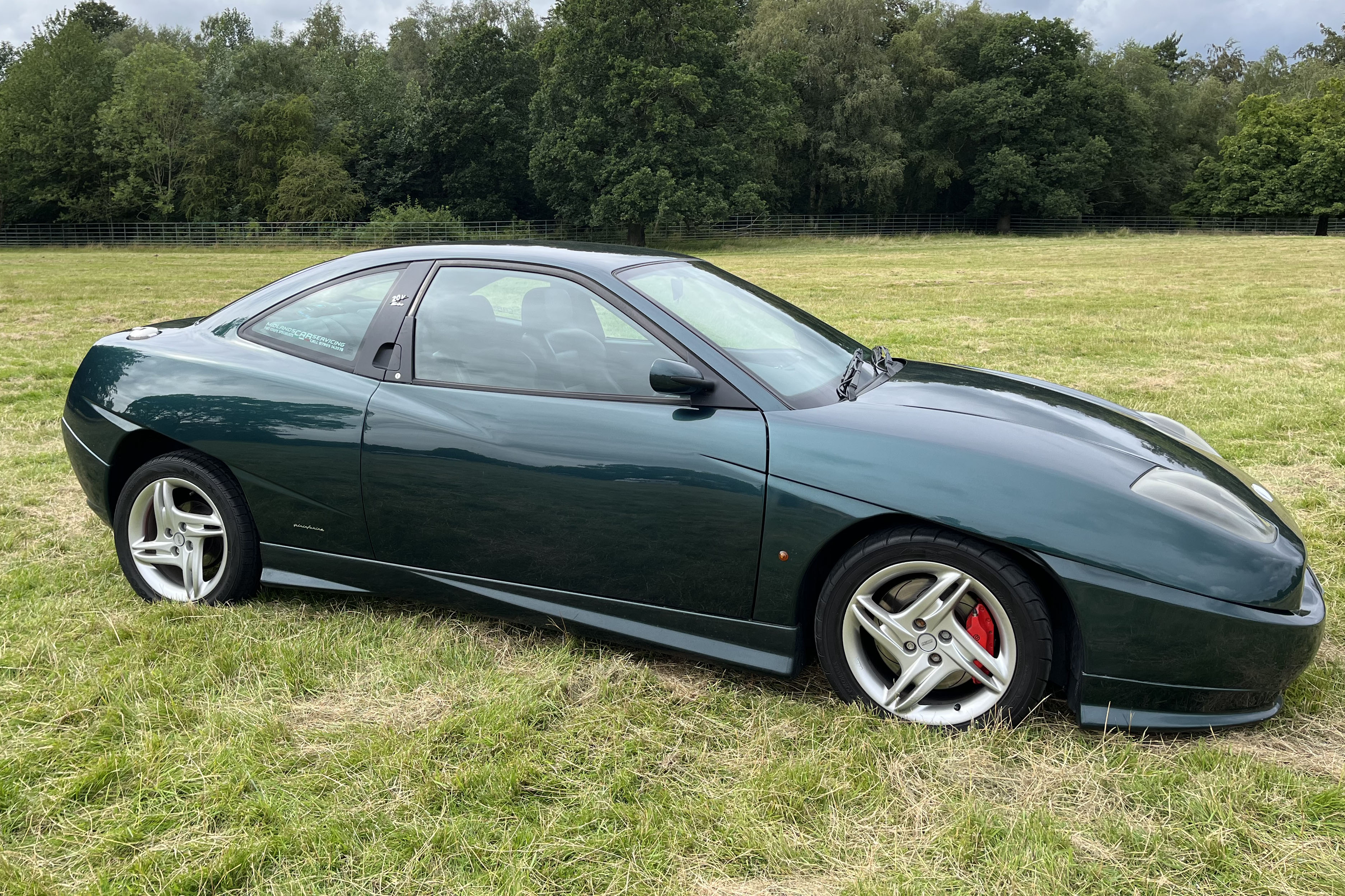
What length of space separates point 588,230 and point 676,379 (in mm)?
43202

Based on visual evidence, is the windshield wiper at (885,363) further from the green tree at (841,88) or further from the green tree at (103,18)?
the green tree at (103,18)

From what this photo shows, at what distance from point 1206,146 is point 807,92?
28448 millimetres

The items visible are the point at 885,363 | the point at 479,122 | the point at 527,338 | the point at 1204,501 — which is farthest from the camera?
the point at 479,122

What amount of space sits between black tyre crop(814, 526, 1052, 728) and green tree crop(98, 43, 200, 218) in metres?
51.1

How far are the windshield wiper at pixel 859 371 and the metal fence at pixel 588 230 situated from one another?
3195 cm

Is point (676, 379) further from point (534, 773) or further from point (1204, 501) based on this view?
point (1204, 501)

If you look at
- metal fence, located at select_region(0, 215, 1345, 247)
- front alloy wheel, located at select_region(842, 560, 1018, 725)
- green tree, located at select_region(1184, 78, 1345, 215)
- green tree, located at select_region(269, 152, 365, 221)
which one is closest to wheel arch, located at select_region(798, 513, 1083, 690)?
front alloy wheel, located at select_region(842, 560, 1018, 725)

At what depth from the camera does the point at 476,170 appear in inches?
1866

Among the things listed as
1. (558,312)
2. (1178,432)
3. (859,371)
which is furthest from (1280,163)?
(558,312)

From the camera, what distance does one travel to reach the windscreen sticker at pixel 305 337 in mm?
3400

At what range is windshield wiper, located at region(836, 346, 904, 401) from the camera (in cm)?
313

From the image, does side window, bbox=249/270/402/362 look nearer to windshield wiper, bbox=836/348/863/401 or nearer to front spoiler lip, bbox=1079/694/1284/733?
windshield wiper, bbox=836/348/863/401

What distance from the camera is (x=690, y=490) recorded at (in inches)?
109

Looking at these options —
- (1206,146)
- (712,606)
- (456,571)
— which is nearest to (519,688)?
(456,571)
